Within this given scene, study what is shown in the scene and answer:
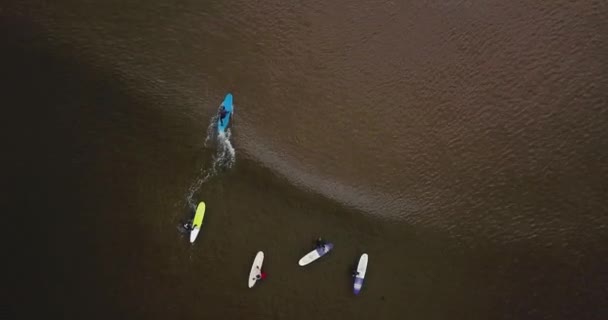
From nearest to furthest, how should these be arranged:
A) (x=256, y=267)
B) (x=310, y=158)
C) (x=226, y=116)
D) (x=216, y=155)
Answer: (x=226, y=116), (x=216, y=155), (x=256, y=267), (x=310, y=158)

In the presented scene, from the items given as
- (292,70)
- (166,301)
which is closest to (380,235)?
(292,70)

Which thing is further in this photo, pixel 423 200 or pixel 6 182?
pixel 423 200

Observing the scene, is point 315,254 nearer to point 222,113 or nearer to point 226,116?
point 226,116

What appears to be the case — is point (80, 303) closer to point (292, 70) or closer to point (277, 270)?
point (277, 270)

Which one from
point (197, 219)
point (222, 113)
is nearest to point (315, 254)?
point (197, 219)

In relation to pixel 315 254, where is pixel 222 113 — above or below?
above

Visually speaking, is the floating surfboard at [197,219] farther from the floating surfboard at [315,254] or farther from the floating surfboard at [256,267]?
the floating surfboard at [315,254]

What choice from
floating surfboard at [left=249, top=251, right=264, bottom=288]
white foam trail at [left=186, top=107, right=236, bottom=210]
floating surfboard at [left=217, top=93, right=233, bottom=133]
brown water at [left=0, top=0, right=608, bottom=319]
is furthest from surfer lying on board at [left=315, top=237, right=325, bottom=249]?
floating surfboard at [left=217, top=93, right=233, bottom=133]
